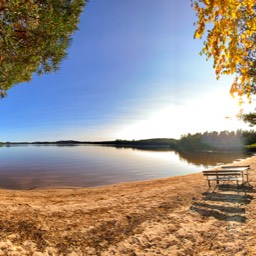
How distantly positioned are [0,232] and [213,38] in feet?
22.5

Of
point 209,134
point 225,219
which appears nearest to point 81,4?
point 225,219

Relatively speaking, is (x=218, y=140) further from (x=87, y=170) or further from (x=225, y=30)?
(x=225, y=30)

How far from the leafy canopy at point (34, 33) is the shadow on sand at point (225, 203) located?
839 cm

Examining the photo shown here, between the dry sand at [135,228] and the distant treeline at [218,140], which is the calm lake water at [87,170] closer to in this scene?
the dry sand at [135,228]

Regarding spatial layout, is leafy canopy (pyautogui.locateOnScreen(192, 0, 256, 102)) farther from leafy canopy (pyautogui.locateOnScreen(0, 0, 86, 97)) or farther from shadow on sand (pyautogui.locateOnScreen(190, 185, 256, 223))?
shadow on sand (pyautogui.locateOnScreen(190, 185, 256, 223))

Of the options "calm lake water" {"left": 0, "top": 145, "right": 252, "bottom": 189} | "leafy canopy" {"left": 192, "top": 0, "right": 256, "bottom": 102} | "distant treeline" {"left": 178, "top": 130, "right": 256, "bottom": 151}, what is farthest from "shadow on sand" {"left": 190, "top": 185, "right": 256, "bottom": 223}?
"distant treeline" {"left": 178, "top": 130, "right": 256, "bottom": 151}

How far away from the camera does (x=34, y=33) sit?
362 inches

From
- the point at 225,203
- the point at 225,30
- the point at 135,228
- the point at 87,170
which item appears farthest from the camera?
the point at 87,170

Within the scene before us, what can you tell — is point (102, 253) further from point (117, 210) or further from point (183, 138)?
point (183, 138)

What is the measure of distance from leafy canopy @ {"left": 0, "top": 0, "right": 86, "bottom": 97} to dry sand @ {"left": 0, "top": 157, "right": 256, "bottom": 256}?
5082 mm

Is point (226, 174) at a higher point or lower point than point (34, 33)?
lower

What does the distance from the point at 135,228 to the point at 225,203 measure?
4.48 meters

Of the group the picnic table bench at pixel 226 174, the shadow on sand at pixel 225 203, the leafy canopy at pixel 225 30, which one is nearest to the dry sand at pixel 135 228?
the shadow on sand at pixel 225 203

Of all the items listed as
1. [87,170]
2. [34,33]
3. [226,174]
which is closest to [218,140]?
[87,170]
